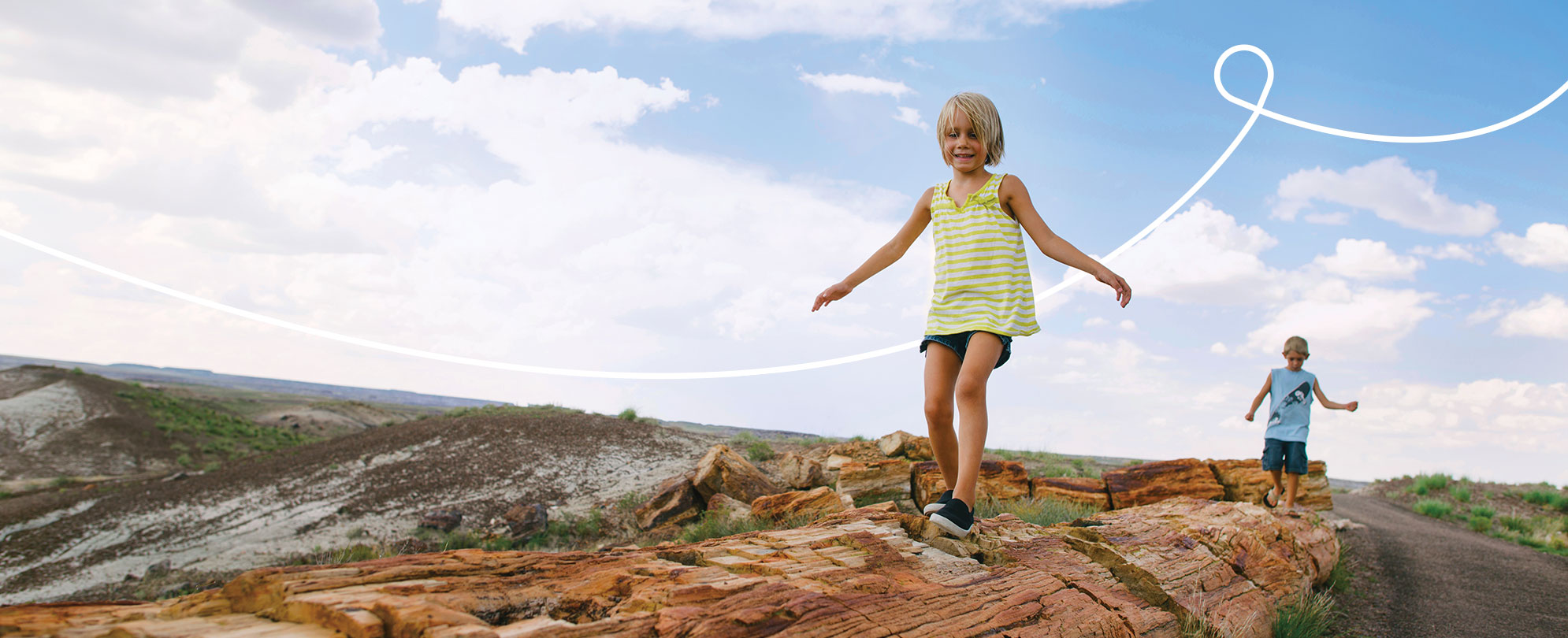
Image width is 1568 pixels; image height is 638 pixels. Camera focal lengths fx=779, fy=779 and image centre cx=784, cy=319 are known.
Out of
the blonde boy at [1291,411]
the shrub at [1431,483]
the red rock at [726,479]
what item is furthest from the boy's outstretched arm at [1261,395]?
the shrub at [1431,483]

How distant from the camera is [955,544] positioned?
3996mm

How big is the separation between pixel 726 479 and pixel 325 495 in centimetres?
686

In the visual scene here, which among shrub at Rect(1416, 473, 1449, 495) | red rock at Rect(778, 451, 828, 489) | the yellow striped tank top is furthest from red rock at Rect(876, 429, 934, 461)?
shrub at Rect(1416, 473, 1449, 495)

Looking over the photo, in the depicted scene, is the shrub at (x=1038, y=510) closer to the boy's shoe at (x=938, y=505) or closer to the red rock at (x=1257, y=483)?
the boy's shoe at (x=938, y=505)

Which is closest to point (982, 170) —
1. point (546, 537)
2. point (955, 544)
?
point (955, 544)

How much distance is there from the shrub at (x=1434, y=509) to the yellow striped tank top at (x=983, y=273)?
14.0m

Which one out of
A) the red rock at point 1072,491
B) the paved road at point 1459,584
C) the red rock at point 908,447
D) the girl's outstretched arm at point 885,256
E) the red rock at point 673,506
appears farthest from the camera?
the red rock at point 908,447

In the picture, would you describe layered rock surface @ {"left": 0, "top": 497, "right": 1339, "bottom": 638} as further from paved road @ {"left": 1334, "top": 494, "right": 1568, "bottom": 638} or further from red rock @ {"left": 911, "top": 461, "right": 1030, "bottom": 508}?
red rock @ {"left": 911, "top": 461, "right": 1030, "bottom": 508}

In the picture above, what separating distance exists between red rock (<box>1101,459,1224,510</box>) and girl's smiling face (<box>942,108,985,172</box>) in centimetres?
624

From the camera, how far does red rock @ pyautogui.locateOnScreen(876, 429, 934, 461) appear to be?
10438mm

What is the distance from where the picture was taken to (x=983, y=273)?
4.19m

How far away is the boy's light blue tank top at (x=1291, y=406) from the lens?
8445 millimetres

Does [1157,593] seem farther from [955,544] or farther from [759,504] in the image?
[759,504]

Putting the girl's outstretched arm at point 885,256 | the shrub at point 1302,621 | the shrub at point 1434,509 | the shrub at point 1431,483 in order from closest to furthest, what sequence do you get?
the girl's outstretched arm at point 885,256, the shrub at point 1302,621, the shrub at point 1434,509, the shrub at point 1431,483
